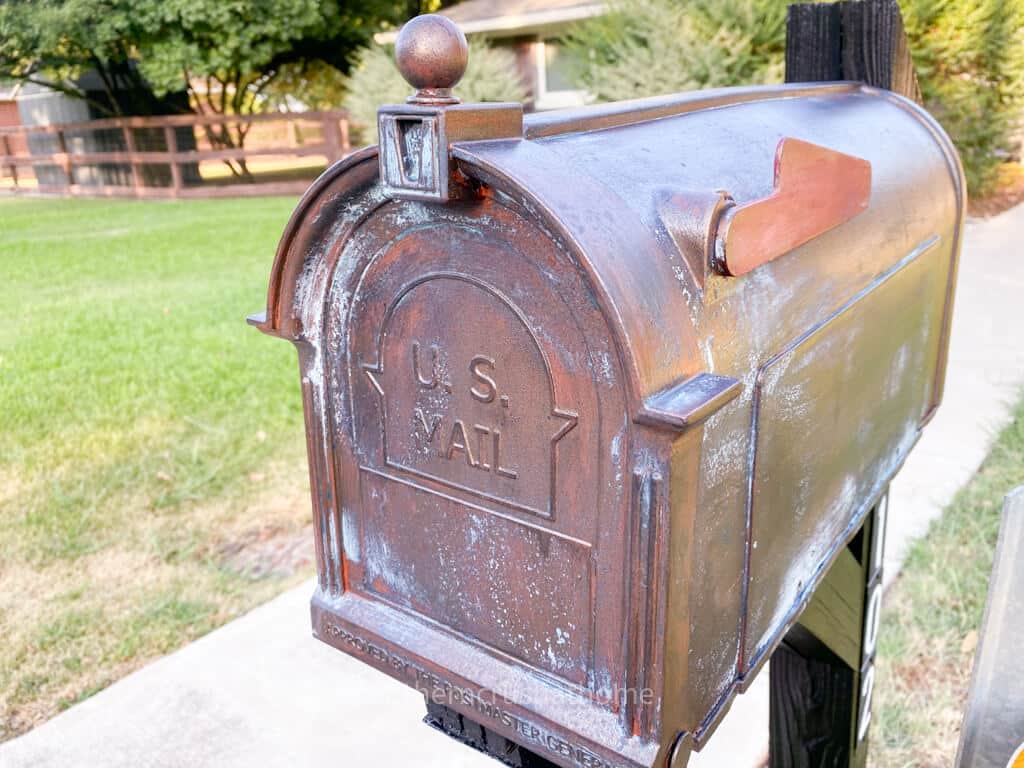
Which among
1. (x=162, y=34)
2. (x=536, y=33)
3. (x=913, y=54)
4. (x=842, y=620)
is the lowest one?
(x=842, y=620)

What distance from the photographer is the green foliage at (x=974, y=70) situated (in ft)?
26.8

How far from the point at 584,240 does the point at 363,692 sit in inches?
70.6

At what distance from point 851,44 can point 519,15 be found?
36.9 feet

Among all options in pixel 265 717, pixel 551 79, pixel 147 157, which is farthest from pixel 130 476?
pixel 147 157

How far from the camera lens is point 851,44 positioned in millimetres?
1487

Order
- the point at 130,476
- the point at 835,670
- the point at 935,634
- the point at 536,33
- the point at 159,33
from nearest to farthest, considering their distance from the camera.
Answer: the point at 835,670, the point at 935,634, the point at 130,476, the point at 536,33, the point at 159,33

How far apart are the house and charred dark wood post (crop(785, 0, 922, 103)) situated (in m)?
9.28

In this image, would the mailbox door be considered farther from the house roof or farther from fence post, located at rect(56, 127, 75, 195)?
fence post, located at rect(56, 127, 75, 195)

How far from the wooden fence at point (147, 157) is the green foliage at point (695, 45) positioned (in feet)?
18.5

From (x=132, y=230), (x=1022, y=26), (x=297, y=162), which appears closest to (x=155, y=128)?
(x=297, y=162)

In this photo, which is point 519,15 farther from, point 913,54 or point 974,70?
point 974,70

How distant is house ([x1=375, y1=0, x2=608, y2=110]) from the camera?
11.4 metres

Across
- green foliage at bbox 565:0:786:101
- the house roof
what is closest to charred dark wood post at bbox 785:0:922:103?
green foliage at bbox 565:0:786:101

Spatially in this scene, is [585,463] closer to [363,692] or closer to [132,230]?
[363,692]
